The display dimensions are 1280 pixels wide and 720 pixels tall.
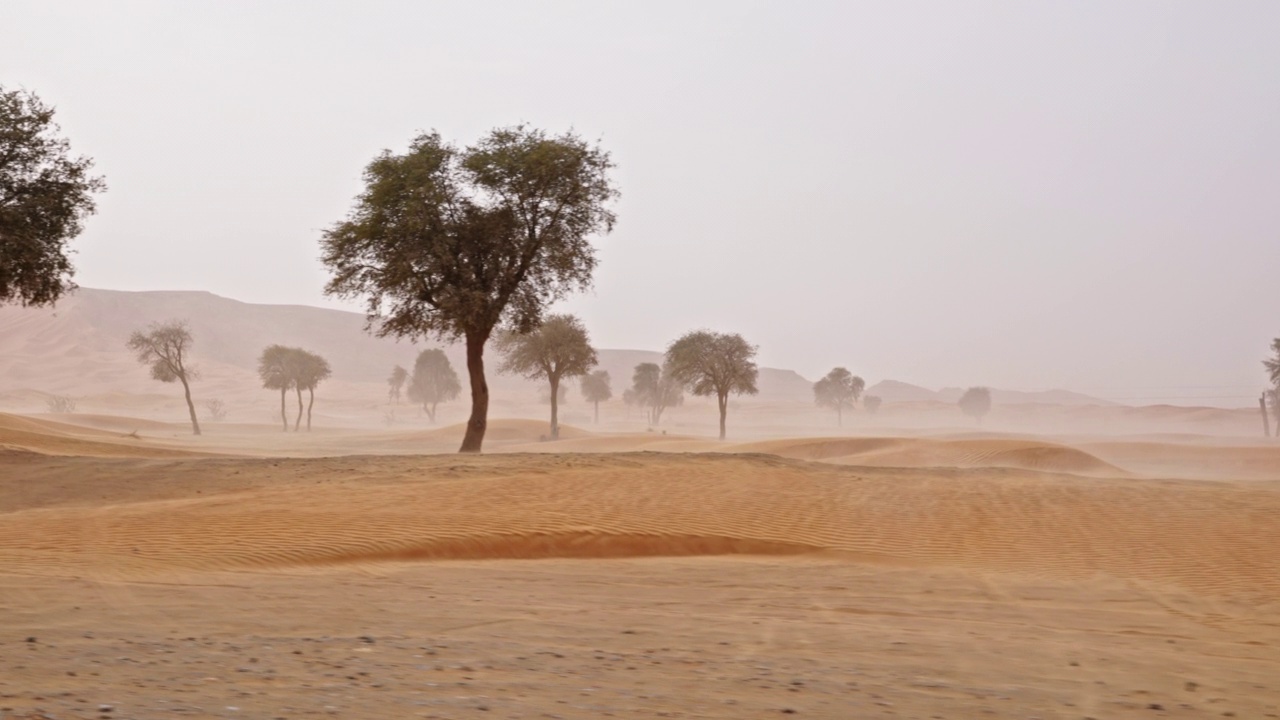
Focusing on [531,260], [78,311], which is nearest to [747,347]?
[531,260]

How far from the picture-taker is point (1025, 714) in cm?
566

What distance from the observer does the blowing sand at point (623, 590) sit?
594 cm

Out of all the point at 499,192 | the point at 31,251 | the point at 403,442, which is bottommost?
the point at 403,442

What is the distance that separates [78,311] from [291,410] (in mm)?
100010

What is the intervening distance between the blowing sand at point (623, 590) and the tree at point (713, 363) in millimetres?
38932

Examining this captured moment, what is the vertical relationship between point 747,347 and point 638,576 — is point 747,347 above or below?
above

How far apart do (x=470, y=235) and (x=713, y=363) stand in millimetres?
34931

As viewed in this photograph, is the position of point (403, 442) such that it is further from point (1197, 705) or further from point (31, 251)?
point (1197, 705)

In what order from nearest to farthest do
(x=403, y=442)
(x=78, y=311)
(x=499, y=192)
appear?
(x=499, y=192)
(x=403, y=442)
(x=78, y=311)

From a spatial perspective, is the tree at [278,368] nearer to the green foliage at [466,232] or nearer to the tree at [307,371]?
the tree at [307,371]

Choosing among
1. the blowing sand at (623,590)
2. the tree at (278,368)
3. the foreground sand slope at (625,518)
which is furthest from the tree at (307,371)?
the foreground sand slope at (625,518)

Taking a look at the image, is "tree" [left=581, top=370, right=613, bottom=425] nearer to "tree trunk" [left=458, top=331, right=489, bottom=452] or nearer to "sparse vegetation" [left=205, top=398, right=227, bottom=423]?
"sparse vegetation" [left=205, top=398, right=227, bottom=423]

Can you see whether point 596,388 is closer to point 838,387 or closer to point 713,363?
point 838,387

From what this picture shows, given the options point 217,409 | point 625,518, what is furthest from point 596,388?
point 625,518
